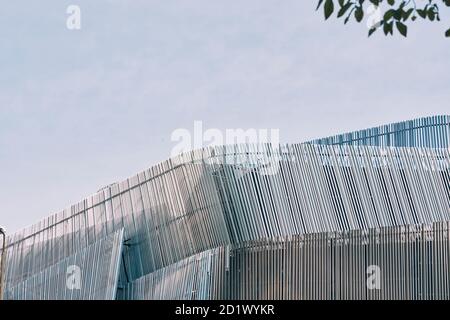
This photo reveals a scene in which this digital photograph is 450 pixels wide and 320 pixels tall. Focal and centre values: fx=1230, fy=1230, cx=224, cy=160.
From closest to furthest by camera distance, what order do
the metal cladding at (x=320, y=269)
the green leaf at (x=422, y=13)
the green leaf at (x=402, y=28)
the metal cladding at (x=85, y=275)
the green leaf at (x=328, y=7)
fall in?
the green leaf at (x=328, y=7) → the green leaf at (x=402, y=28) → the green leaf at (x=422, y=13) → the metal cladding at (x=320, y=269) → the metal cladding at (x=85, y=275)

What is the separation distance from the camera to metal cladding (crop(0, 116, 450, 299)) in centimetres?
3719

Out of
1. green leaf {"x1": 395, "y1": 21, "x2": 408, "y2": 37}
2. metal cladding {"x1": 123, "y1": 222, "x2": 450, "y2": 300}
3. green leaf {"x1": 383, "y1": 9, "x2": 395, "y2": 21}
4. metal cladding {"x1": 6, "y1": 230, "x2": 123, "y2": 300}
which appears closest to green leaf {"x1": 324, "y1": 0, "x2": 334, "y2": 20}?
green leaf {"x1": 383, "y1": 9, "x2": 395, "y2": 21}

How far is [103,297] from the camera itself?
42.5 m

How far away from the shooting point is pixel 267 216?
4075 cm

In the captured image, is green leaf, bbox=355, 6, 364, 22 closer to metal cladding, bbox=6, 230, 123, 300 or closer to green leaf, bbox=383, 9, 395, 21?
green leaf, bbox=383, 9, 395, 21

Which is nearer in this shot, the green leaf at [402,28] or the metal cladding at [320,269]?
the green leaf at [402,28]

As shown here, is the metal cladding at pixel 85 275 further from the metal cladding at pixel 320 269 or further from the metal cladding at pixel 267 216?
the metal cladding at pixel 320 269

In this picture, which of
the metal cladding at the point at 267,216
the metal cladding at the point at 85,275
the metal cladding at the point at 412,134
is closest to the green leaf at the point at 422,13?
the metal cladding at the point at 267,216

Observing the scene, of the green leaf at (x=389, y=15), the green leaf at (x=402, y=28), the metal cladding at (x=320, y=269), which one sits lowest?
the green leaf at (x=402, y=28)

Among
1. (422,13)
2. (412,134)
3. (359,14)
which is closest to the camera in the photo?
(359,14)

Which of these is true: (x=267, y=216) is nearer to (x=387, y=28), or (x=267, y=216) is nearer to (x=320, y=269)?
(x=320, y=269)

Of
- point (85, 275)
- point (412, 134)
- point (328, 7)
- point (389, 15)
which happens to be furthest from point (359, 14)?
point (412, 134)

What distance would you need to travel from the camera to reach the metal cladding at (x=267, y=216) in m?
37.2
